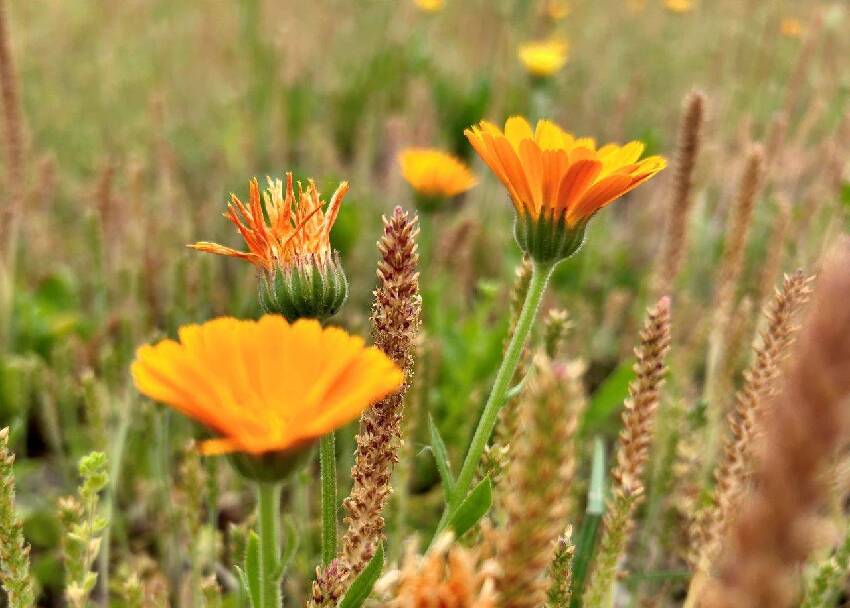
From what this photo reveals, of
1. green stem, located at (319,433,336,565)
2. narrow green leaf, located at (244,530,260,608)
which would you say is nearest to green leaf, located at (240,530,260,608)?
narrow green leaf, located at (244,530,260,608)

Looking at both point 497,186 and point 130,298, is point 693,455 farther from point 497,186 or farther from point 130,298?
point 497,186

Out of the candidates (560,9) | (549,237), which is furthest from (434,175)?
(560,9)

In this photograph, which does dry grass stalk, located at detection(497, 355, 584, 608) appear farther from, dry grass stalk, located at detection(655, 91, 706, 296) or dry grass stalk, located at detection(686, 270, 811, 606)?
dry grass stalk, located at detection(655, 91, 706, 296)

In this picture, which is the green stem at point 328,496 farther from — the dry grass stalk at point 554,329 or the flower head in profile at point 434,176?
the flower head in profile at point 434,176

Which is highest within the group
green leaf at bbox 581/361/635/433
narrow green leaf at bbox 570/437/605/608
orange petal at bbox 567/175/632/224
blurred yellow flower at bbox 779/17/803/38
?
blurred yellow flower at bbox 779/17/803/38

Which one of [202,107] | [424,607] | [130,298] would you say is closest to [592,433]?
[130,298]
